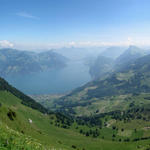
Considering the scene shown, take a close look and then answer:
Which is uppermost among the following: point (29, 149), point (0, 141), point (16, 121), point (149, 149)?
point (0, 141)

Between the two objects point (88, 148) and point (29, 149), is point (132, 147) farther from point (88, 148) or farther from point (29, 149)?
point (29, 149)

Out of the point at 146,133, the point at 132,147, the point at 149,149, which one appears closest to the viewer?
the point at 149,149

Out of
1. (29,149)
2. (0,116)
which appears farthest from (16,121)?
(29,149)

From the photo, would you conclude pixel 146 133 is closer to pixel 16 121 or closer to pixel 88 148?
pixel 88 148

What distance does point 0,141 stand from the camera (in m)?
10.5

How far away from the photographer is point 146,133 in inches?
7717

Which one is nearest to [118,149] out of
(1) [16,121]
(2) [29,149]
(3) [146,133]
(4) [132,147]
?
(4) [132,147]

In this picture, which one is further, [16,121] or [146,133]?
[146,133]

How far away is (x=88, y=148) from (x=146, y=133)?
111520 mm

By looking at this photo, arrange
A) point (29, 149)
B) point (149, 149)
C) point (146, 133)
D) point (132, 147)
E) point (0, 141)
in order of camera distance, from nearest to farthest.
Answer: point (0, 141)
point (29, 149)
point (149, 149)
point (132, 147)
point (146, 133)

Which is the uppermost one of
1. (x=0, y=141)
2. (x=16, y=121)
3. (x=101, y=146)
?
(x=0, y=141)

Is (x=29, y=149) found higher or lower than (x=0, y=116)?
higher

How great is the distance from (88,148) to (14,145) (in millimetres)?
116369

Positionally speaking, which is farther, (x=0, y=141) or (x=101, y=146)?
(x=101, y=146)
